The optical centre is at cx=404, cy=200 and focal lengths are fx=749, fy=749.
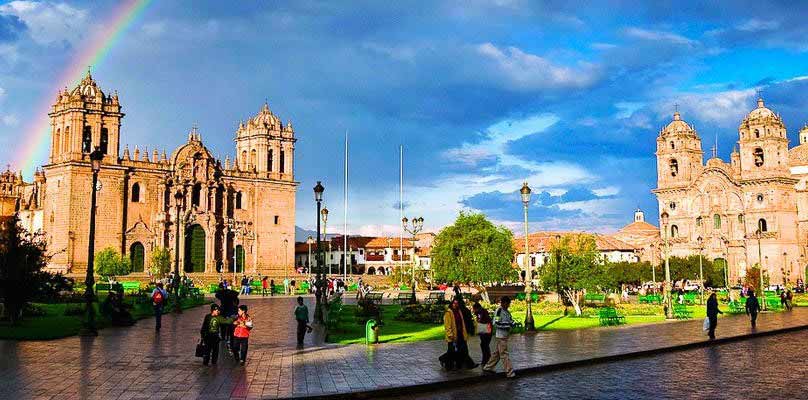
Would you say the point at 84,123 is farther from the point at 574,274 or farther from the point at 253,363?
the point at 253,363

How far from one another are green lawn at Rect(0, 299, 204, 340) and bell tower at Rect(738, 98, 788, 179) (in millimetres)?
68486

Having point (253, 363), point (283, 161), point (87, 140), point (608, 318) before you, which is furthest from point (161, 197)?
point (253, 363)

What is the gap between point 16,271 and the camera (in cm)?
2609

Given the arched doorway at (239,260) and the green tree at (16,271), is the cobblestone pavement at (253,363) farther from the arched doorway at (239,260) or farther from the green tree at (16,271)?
the arched doorway at (239,260)

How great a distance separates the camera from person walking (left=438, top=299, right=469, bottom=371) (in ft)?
50.9

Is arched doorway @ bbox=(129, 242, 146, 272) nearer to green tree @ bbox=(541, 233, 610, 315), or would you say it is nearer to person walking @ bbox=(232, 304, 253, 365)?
green tree @ bbox=(541, 233, 610, 315)

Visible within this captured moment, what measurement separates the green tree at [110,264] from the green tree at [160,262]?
2.13 meters

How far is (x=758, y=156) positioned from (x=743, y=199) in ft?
16.6

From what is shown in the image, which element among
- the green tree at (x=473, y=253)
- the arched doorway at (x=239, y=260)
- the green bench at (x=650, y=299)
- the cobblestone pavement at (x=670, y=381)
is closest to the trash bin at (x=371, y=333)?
the cobblestone pavement at (x=670, y=381)

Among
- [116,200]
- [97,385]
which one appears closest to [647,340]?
[97,385]

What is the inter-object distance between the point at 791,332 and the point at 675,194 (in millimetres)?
64554

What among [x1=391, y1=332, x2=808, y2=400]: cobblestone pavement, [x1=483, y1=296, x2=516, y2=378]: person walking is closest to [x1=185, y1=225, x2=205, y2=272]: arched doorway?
[x1=391, y1=332, x2=808, y2=400]: cobblestone pavement

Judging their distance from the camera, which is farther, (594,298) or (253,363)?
(594,298)

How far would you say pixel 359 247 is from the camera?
358 feet
